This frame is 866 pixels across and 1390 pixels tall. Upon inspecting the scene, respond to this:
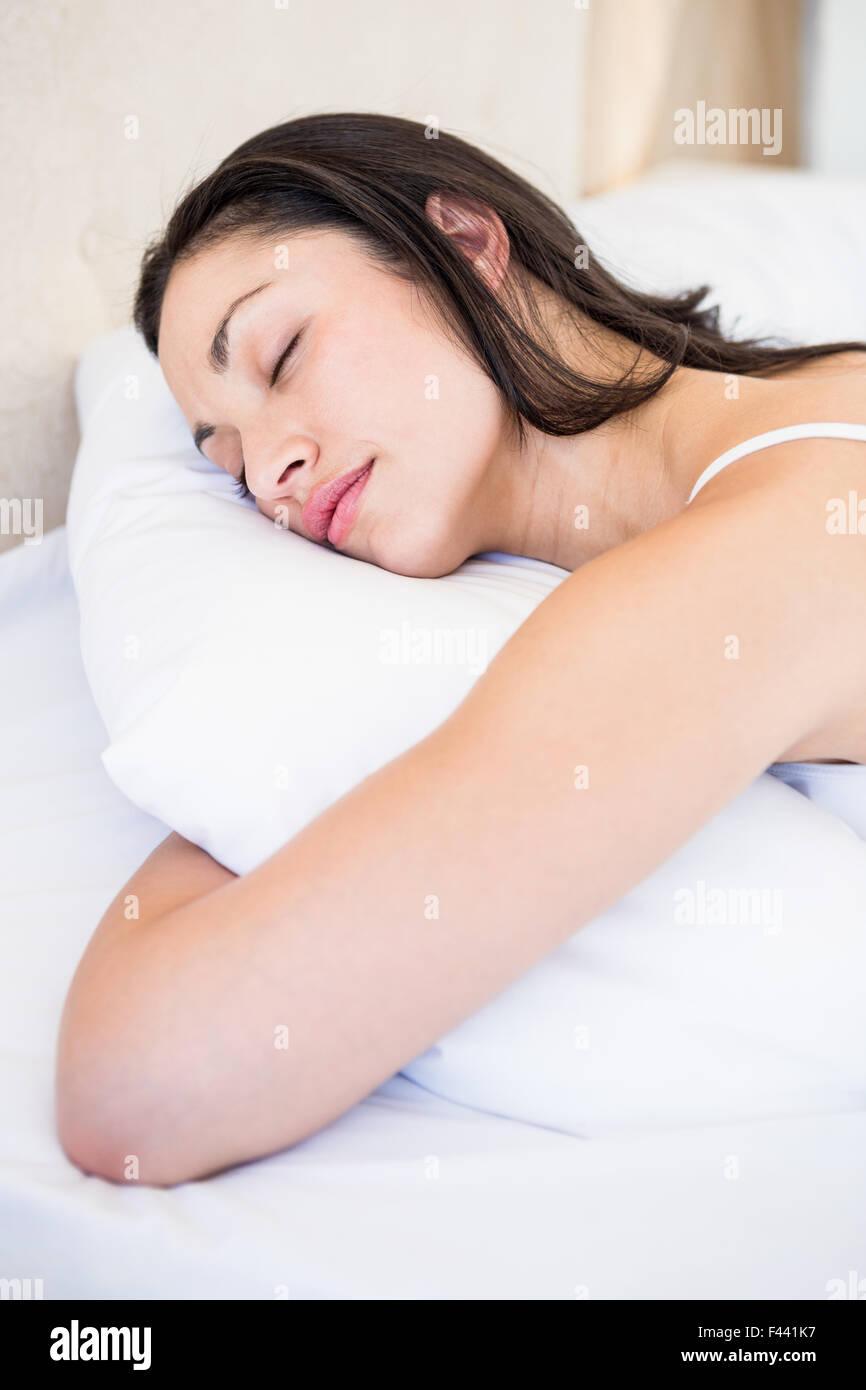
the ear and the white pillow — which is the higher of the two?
the ear

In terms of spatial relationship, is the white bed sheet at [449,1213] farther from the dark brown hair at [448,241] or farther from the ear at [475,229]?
the ear at [475,229]

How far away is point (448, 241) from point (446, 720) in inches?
21.9

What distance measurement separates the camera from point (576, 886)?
1.88ft

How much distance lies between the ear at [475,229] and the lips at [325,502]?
0.24 meters

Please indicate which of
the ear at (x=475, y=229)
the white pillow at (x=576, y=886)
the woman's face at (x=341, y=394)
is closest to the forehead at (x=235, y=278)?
the woman's face at (x=341, y=394)

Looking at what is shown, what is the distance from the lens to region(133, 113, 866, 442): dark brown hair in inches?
37.1

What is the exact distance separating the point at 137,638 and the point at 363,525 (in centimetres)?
23

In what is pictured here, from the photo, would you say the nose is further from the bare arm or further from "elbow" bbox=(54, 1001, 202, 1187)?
"elbow" bbox=(54, 1001, 202, 1187)

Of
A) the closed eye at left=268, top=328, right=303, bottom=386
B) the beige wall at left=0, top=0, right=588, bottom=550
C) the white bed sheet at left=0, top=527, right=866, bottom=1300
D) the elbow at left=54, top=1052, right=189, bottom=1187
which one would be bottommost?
the white bed sheet at left=0, top=527, right=866, bottom=1300

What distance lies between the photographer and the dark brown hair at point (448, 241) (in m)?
0.94

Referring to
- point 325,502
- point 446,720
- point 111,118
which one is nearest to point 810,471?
point 446,720

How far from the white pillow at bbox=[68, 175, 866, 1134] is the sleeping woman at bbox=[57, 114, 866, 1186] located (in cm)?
4

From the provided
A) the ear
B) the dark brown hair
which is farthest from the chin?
the ear
